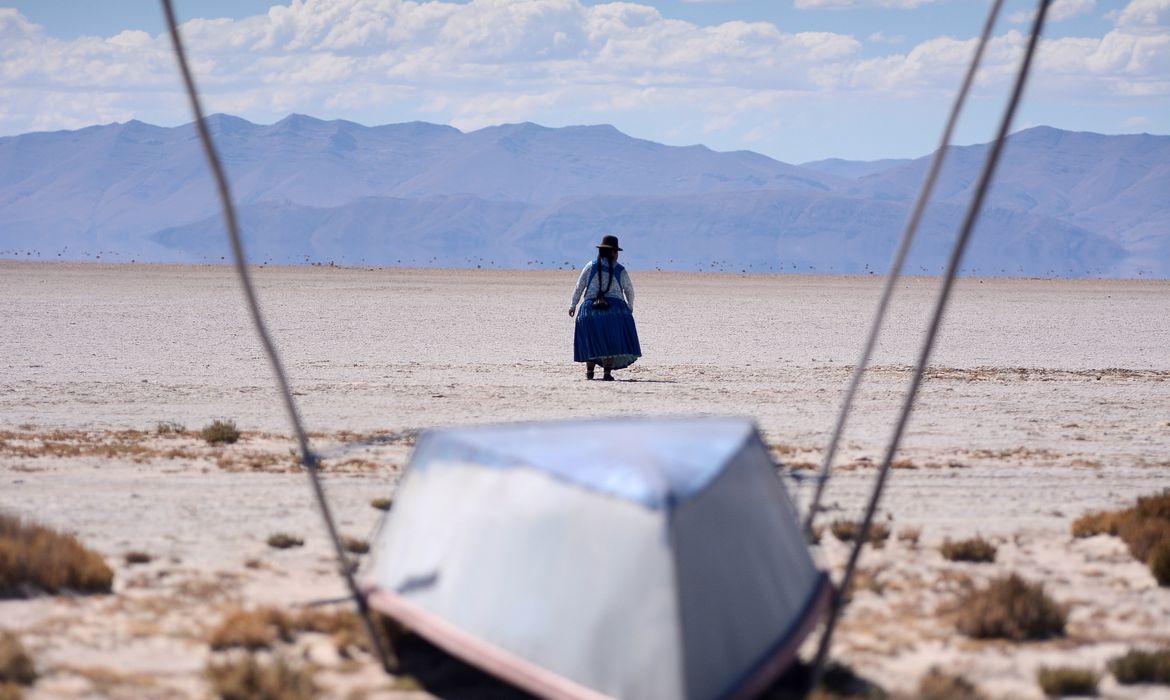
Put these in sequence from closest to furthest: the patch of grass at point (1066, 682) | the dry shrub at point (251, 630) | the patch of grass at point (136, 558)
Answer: the patch of grass at point (1066, 682), the dry shrub at point (251, 630), the patch of grass at point (136, 558)

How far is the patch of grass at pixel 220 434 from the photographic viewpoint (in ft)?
43.2

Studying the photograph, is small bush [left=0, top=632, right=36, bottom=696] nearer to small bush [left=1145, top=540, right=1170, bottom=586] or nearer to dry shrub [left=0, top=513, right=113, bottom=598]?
dry shrub [left=0, top=513, right=113, bottom=598]

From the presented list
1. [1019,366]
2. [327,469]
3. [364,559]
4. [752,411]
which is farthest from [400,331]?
[364,559]

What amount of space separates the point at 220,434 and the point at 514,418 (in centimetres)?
314

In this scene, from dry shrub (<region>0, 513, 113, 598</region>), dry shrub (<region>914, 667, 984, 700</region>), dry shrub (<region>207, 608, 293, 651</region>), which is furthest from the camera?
dry shrub (<region>0, 513, 113, 598</region>)

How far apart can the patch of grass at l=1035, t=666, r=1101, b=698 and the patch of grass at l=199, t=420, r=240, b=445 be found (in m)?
8.73

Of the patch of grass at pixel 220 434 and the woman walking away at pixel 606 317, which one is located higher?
the woman walking away at pixel 606 317

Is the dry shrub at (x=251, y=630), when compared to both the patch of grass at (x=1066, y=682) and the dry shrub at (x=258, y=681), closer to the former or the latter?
the dry shrub at (x=258, y=681)

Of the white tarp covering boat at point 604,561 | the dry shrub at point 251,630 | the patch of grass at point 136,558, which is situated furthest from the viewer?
the patch of grass at point 136,558

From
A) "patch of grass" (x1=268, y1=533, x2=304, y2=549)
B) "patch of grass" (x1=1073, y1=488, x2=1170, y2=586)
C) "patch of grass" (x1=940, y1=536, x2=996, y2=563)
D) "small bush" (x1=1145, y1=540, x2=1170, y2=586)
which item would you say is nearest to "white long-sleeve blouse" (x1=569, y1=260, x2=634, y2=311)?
"patch of grass" (x1=1073, y1=488, x2=1170, y2=586)

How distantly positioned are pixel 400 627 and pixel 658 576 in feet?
6.38

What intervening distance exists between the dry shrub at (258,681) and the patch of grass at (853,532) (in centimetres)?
401

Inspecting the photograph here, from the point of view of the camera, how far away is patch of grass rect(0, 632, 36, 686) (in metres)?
6.01

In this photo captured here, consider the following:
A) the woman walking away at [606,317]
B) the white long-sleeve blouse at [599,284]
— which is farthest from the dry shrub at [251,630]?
the woman walking away at [606,317]
